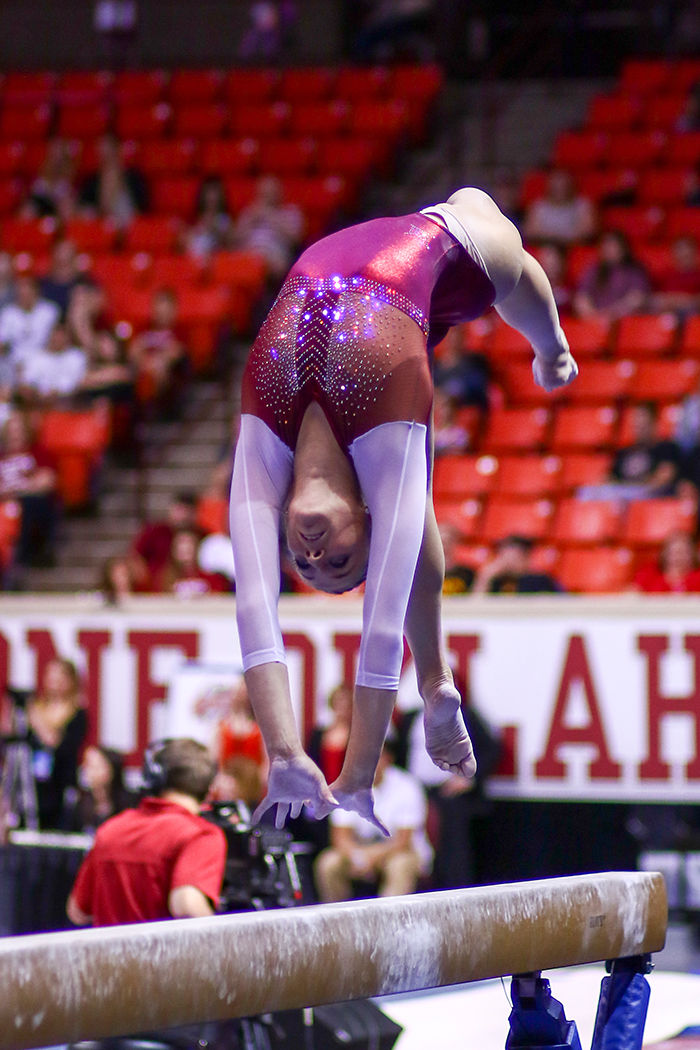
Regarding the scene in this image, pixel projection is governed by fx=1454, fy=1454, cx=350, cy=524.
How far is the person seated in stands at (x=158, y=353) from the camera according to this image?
32.9 ft

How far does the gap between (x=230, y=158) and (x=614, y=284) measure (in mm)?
3879

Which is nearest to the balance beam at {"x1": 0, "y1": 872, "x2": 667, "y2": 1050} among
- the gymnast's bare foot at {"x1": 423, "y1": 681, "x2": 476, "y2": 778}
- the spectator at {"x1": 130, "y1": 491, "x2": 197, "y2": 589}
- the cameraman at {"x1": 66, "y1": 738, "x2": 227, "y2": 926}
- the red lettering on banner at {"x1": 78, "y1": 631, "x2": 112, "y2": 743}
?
the gymnast's bare foot at {"x1": 423, "y1": 681, "x2": 476, "y2": 778}

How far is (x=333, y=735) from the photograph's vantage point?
6.87 meters

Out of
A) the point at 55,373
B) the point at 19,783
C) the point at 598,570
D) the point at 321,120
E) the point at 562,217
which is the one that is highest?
the point at 321,120

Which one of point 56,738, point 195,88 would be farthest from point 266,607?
point 195,88

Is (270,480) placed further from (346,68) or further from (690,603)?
(346,68)

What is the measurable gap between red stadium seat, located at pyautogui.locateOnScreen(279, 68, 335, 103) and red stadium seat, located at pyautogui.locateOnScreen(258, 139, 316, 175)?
75 centimetres

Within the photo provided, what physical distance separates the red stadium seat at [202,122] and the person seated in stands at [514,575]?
6154 millimetres

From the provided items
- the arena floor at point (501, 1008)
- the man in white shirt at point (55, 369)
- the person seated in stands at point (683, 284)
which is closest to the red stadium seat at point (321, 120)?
the man in white shirt at point (55, 369)

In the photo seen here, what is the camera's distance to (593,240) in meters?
10.4

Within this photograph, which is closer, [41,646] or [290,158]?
[41,646]

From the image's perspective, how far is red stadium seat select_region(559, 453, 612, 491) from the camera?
28.5 feet

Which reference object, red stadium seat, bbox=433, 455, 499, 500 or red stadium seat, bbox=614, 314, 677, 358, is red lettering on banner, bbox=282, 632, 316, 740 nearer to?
red stadium seat, bbox=433, 455, 499, 500

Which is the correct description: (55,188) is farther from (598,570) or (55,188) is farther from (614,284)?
(598,570)
